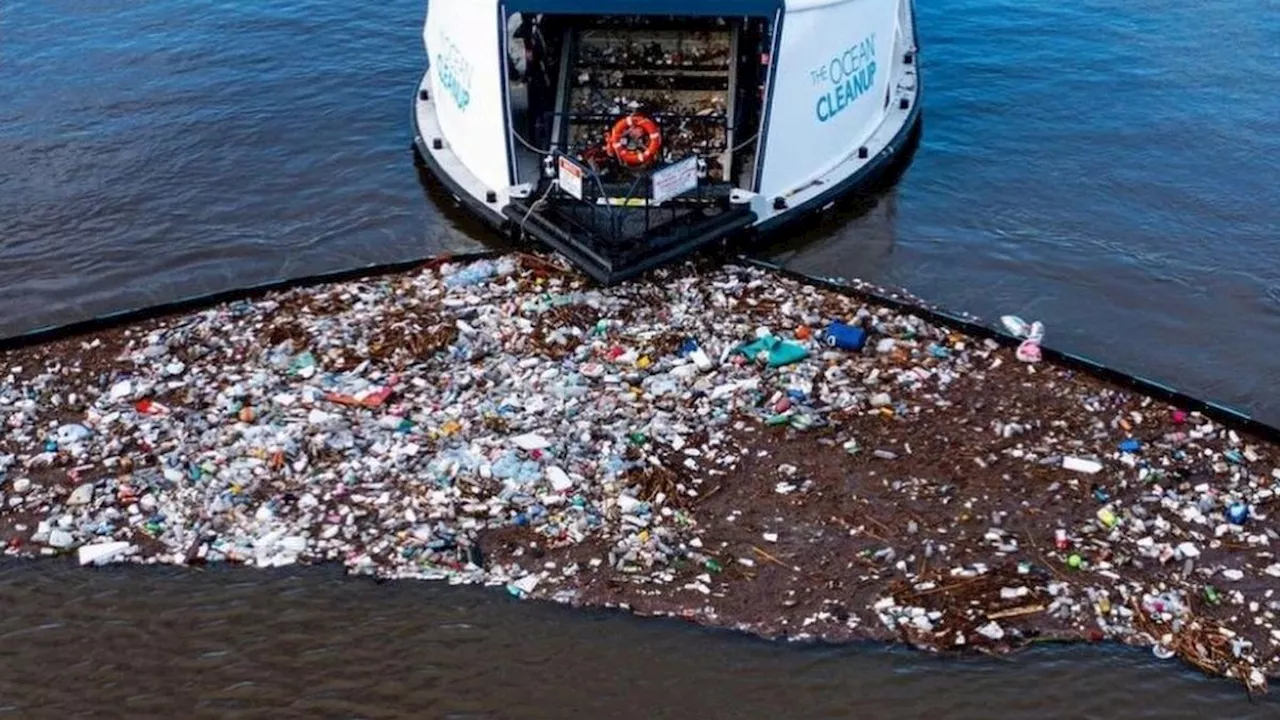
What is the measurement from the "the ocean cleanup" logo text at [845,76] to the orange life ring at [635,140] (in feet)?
6.10

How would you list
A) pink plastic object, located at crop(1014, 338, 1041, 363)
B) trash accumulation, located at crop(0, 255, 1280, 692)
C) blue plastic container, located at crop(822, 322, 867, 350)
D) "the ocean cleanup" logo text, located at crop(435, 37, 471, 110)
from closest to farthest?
trash accumulation, located at crop(0, 255, 1280, 692)
pink plastic object, located at crop(1014, 338, 1041, 363)
blue plastic container, located at crop(822, 322, 867, 350)
"the ocean cleanup" logo text, located at crop(435, 37, 471, 110)

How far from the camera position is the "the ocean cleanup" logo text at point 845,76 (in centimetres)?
1265

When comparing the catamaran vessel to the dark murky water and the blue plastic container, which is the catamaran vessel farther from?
the blue plastic container

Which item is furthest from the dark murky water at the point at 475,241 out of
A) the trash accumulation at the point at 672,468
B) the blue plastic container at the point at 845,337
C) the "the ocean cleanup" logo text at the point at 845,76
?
the blue plastic container at the point at 845,337

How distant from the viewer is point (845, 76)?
42.7 ft

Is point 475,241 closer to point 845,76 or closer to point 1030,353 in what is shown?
point 845,76

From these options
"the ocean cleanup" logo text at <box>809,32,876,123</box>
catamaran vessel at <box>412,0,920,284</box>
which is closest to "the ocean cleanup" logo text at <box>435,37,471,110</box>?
catamaran vessel at <box>412,0,920,284</box>

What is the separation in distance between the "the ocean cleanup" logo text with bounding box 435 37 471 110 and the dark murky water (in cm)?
146

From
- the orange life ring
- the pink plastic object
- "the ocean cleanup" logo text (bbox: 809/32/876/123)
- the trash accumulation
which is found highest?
"the ocean cleanup" logo text (bbox: 809/32/876/123)

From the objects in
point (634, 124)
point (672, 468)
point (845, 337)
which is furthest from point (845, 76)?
point (672, 468)

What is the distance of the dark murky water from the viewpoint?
7.68 metres

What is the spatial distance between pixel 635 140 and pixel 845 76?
2.54 m

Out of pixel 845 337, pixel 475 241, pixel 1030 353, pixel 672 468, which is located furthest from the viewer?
pixel 475 241

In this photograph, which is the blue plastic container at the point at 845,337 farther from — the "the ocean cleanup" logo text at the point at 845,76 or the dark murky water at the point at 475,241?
the "the ocean cleanup" logo text at the point at 845,76
